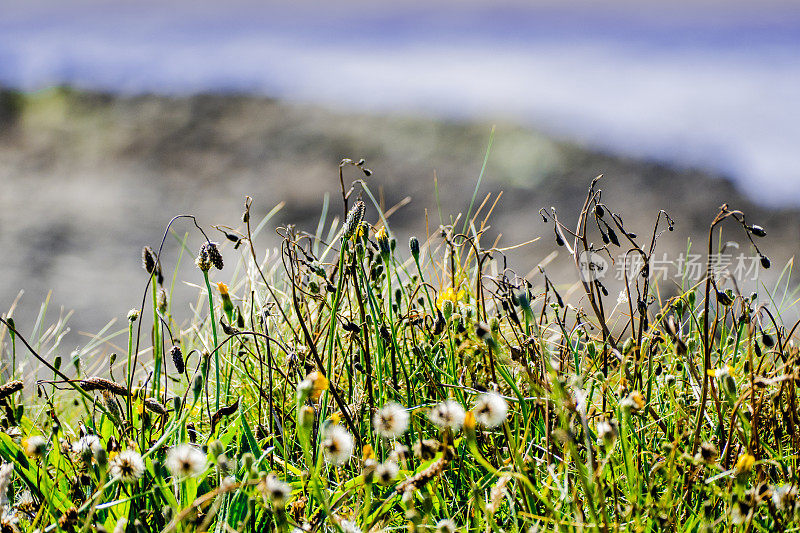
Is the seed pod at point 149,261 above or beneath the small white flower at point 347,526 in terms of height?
above

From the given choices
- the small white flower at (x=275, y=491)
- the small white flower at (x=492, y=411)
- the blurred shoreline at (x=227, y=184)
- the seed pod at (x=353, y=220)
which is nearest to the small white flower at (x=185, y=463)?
the small white flower at (x=275, y=491)

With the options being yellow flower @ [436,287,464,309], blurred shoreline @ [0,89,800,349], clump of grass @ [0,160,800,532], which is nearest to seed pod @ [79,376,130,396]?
clump of grass @ [0,160,800,532]

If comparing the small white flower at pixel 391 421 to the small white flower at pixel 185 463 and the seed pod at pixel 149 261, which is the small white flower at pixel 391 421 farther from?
the seed pod at pixel 149 261

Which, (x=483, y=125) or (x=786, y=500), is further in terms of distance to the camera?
(x=483, y=125)

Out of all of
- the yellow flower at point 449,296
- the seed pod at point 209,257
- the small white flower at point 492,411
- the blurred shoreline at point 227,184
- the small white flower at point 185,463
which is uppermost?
the blurred shoreline at point 227,184

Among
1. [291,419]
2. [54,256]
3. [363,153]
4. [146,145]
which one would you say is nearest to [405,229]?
[363,153]

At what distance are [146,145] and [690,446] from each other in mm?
7367

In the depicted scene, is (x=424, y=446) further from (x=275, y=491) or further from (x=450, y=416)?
(x=275, y=491)

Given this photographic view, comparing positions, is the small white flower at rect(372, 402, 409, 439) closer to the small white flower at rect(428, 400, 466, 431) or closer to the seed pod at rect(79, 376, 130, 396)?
the small white flower at rect(428, 400, 466, 431)

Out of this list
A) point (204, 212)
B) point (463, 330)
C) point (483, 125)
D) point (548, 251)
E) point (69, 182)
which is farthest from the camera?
point (483, 125)

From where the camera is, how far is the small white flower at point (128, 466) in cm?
113

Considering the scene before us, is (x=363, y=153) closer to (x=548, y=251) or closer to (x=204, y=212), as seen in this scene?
(x=204, y=212)

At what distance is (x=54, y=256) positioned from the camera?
573cm

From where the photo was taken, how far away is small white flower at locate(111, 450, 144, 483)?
113 cm
